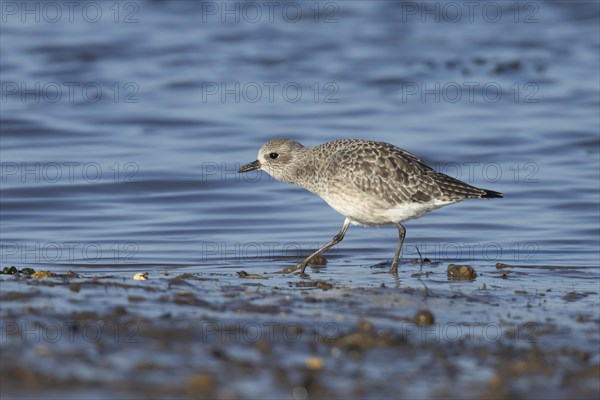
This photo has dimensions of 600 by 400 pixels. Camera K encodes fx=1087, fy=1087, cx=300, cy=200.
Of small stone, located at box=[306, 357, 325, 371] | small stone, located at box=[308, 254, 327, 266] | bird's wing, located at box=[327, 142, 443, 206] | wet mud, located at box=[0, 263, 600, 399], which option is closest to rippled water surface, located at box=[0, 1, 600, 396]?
small stone, located at box=[308, 254, 327, 266]

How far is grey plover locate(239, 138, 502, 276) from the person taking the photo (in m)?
10.5

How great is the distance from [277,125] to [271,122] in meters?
0.24

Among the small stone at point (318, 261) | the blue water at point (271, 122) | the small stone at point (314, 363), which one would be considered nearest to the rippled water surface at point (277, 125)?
the blue water at point (271, 122)

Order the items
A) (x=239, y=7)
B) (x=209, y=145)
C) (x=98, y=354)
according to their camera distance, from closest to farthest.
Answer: (x=98, y=354) → (x=209, y=145) → (x=239, y=7)

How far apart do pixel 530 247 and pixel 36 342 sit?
22.6 feet

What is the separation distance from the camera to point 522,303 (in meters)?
8.70

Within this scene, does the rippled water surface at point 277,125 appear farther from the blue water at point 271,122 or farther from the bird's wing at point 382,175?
the bird's wing at point 382,175

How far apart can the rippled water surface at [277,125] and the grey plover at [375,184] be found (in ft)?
1.91

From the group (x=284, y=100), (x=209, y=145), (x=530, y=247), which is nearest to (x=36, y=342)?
(x=530, y=247)

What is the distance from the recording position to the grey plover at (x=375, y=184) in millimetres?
10523

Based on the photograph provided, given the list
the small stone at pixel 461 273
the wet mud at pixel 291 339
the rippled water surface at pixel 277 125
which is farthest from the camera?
the rippled water surface at pixel 277 125

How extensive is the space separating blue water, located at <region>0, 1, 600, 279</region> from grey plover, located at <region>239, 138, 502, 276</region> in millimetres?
705

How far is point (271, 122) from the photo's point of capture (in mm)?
19672

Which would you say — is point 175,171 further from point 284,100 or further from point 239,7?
point 239,7
